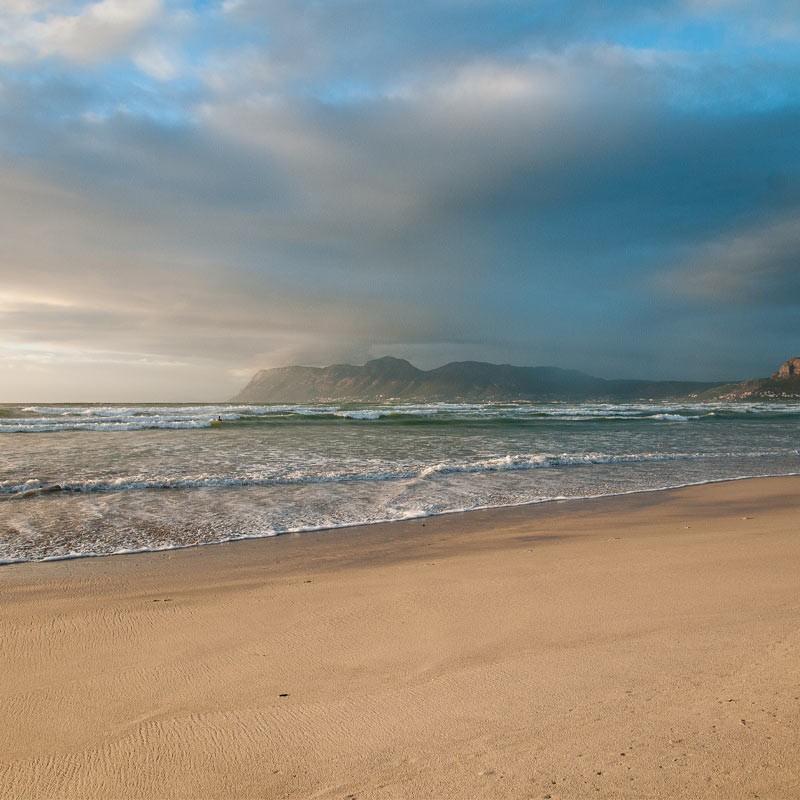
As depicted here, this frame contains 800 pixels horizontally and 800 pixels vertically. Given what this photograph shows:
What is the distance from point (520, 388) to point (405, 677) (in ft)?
536

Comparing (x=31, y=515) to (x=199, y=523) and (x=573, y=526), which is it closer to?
(x=199, y=523)

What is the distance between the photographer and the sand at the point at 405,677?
7.03ft

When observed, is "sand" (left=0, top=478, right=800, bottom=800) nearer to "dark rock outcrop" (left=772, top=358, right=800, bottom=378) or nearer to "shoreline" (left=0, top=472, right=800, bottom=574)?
"shoreline" (left=0, top=472, right=800, bottom=574)

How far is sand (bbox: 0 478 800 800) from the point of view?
2143 millimetres

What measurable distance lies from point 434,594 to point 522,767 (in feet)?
7.94

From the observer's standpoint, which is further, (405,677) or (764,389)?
(764,389)

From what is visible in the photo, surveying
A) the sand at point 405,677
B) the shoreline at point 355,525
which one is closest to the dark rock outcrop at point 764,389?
the shoreline at point 355,525

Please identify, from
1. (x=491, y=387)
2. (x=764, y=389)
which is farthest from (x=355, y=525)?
(x=491, y=387)

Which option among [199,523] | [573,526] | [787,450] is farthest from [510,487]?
[787,450]

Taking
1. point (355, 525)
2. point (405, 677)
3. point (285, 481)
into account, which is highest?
point (405, 677)

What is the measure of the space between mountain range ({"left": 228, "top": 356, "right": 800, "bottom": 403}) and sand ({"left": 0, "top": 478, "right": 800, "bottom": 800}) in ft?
319

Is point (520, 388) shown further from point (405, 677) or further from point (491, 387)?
point (405, 677)

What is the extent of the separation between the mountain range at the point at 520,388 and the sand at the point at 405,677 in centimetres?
9717

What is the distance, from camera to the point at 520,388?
161750mm
